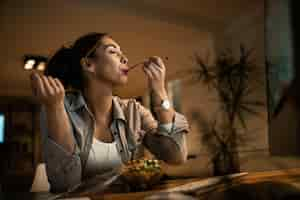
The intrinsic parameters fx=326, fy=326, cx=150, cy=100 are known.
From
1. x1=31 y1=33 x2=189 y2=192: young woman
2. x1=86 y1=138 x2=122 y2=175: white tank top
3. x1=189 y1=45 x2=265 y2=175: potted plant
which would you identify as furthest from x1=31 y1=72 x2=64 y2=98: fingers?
x1=189 y1=45 x2=265 y2=175: potted plant

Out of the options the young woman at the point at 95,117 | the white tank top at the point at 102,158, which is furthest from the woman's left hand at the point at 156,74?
the white tank top at the point at 102,158

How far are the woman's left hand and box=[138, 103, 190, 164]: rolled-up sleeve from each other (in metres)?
0.04

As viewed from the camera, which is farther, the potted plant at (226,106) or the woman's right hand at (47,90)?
the potted plant at (226,106)

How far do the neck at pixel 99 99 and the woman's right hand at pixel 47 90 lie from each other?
5 centimetres

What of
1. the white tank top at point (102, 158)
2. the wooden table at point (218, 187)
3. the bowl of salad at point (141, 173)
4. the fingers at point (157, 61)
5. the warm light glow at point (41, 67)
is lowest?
the wooden table at point (218, 187)

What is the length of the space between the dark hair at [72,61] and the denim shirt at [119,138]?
0.02m

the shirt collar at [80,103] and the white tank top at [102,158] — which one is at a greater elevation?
the shirt collar at [80,103]

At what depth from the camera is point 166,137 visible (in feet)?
1.83

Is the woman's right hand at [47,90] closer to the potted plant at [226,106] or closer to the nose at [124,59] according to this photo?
the nose at [124,59]

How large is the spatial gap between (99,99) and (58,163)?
0.12 metres

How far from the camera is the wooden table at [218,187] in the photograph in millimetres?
520

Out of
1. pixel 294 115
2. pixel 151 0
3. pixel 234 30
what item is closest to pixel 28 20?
pixel 151 0

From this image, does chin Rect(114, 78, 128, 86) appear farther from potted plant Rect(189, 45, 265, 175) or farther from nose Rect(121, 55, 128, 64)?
potted plant Rect(189, 45, 265, 175)

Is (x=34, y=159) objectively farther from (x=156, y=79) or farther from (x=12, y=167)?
(x=156, y=79)
